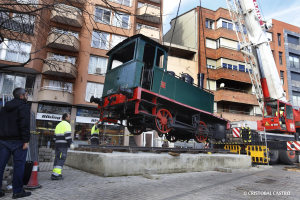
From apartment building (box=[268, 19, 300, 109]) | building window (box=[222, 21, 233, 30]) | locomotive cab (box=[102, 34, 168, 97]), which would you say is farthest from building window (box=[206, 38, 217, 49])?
locomotive cab (box=[102, 34, 168, 97])

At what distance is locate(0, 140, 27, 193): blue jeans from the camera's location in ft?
11.5

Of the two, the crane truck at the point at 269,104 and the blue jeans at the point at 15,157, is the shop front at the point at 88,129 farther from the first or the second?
the blue jeans at the point at 15,157

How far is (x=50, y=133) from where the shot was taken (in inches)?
698

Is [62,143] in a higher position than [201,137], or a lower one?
lower

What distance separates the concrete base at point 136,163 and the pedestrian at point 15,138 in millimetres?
2032

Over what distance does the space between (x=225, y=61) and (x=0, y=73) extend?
23.5 m

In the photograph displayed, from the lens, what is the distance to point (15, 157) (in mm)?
3594

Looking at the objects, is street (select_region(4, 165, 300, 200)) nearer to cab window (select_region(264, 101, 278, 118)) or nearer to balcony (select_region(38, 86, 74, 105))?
cab window (select_region(264, 101, 278, 118))

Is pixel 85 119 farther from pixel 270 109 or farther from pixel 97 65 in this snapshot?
pixel 270 109

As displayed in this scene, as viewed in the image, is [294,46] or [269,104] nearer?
[269,104]

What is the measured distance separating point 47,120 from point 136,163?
14770 mm

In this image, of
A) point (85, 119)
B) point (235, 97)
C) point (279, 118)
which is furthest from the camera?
point (235, 97)

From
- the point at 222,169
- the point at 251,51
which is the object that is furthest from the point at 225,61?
the point at 222,169

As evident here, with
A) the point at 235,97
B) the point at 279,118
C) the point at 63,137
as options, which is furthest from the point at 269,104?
the point at 63,137
